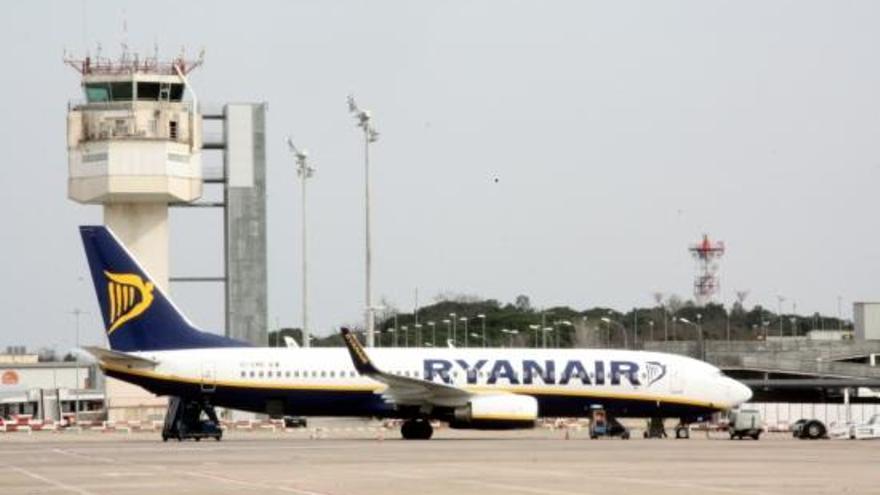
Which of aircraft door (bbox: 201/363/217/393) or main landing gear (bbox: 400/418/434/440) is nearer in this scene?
aircraft door (bbox: 201/363/217/393)

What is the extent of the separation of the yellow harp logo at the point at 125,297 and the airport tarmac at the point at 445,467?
4369 millimetres

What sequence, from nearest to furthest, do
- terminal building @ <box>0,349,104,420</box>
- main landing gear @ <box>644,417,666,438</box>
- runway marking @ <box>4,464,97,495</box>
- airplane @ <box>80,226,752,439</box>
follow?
runway marking @ <box>4,464,97,495</box>, airplane @ <box>80,226,752,439</box>, main landing gear @ <box>644,417,666,438</box>, terminal building @ <box>0,349,104,420</box>

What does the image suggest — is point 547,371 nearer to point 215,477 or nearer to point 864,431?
point 864,431

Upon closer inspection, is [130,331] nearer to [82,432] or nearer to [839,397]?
[82,432]

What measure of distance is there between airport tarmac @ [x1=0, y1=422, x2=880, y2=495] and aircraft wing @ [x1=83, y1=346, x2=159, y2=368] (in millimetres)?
2774

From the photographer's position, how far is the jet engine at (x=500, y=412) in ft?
185

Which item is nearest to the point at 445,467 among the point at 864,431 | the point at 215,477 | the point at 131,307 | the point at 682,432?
the point at 215,477

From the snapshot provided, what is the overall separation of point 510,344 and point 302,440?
330 ft

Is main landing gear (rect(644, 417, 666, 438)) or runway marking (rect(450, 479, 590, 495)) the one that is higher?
main landing gear (rect(644, 417, 666, 438))

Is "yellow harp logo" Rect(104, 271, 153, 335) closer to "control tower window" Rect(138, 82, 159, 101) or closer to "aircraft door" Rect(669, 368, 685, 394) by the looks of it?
"aircraft door" Rect(669, 368, 685, 394)

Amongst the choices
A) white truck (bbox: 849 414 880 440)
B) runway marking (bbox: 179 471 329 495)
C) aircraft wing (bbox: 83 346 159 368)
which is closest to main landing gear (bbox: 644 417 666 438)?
white truck (bbox: 849 414 880 440)

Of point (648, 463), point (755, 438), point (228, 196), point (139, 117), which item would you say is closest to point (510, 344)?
point (228, 196)

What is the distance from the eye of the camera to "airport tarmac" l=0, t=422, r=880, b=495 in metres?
31.0

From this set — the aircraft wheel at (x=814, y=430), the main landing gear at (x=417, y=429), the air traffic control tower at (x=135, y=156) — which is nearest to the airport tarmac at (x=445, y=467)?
the main landing gear at (x=417, y=429)
